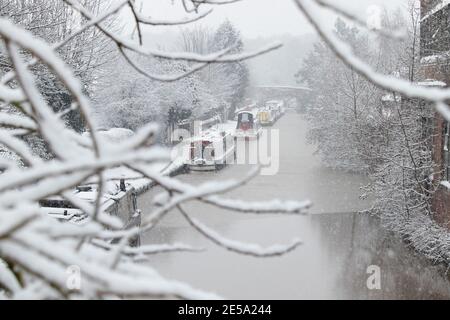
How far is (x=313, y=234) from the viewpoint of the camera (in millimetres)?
11688

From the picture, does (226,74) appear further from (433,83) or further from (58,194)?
(58,194)

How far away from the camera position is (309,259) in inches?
391

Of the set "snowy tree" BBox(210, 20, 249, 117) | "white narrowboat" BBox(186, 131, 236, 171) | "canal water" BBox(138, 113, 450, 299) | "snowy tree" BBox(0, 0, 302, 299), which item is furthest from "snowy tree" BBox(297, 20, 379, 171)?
"snowy tree" BBox(210, 20, 249, 117)

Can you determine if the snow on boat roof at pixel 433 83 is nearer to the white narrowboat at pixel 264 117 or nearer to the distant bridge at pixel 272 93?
the white narrowboat at pixel 264 117

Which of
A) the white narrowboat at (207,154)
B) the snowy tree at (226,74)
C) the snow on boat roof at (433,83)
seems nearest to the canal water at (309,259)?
the snow on boat roof at (433,83)

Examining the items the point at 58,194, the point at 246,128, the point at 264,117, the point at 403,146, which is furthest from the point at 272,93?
the point at 58,194

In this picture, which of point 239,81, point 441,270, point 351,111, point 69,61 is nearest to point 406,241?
A: point 441,270

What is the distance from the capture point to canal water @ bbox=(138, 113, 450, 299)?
8.25m

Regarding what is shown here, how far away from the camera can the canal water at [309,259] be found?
8.25m

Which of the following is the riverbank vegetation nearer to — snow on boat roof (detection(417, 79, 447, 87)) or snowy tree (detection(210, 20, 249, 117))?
snow on boat roof (detection(417, 79, 447, 87))

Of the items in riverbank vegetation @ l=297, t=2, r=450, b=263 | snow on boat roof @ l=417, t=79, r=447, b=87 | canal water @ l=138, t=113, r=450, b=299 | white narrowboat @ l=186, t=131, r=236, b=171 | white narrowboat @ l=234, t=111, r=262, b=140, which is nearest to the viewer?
canal water @ l=138, t=113, r=450, b=299

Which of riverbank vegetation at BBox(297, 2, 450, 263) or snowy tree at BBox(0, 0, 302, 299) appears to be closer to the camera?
snowy tree at BBox(0, 0, 302, 299)

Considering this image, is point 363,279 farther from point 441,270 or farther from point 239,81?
point 239,81
